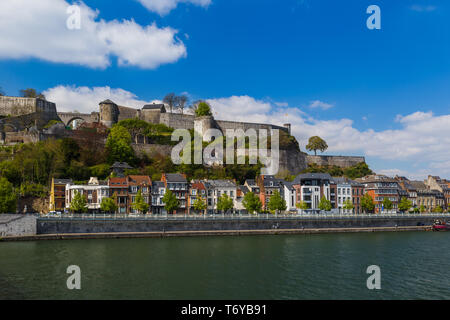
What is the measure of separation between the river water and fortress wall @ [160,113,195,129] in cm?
5811

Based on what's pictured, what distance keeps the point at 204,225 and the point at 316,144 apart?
6592cm

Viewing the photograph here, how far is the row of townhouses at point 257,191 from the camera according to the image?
194ft

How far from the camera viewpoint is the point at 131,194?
5988 centimetres

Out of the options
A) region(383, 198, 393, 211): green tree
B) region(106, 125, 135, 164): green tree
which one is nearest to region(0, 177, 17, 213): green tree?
region(106, 125, 135, 164): green tree

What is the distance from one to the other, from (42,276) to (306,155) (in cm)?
8590

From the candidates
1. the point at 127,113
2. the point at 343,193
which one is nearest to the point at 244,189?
the point at 343,193

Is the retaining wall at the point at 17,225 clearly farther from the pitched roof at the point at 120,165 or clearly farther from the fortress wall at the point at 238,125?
the fortress wall at the point at 238,125

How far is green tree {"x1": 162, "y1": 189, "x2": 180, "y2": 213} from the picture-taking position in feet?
188

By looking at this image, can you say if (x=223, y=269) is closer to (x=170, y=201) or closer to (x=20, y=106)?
(x=170, y=201)

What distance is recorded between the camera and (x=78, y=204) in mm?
53656

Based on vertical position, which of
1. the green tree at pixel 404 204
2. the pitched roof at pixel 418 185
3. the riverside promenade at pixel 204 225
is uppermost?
the pitched roof at pixel 418 185

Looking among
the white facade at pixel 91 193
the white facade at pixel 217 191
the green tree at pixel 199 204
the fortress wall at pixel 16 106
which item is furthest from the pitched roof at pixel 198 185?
the fortress wall at pixel 16 106

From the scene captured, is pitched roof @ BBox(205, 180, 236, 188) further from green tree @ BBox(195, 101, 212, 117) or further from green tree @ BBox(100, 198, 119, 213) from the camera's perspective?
green tree @ BBox(195, 101, 212, 117)

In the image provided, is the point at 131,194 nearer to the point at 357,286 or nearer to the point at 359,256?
the point at 359,256
